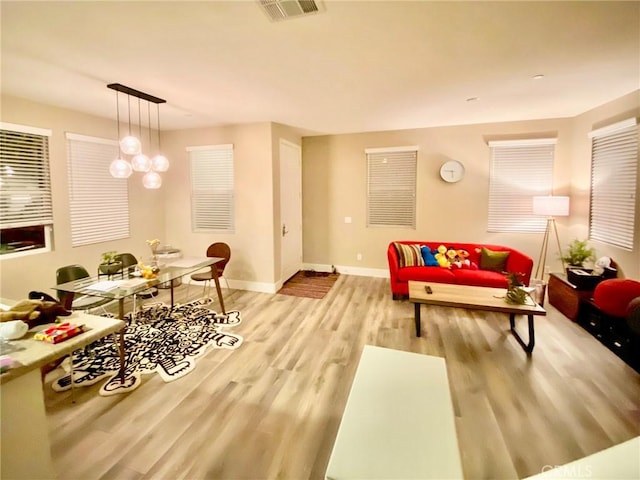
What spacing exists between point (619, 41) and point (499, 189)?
110 inches

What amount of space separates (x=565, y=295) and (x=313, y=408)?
11.8 ft

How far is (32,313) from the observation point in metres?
1.55

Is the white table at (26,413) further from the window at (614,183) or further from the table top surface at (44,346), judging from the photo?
the window at (614,183)

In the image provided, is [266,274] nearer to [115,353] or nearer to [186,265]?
[186,265]

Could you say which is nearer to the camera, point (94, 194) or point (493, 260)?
point (94, 194)

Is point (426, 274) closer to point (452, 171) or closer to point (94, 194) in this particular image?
point (452, 171)

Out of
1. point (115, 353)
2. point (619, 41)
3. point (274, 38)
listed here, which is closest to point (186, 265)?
point (115, 353)

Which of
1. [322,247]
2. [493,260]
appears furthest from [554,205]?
[322,247]

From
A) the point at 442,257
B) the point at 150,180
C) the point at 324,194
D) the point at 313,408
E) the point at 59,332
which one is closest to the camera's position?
the point at 59,332

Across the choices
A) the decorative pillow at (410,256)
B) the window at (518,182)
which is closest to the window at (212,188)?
the decorative pillow at (410,256)

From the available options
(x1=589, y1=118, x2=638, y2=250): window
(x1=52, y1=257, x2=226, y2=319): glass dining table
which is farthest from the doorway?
(x1=589, y1=118, x2=638, y2=250): window

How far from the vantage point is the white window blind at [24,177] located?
3.24m

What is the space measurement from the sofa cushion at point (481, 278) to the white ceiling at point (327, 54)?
225 centimetres

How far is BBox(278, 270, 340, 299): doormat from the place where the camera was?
4781mm
